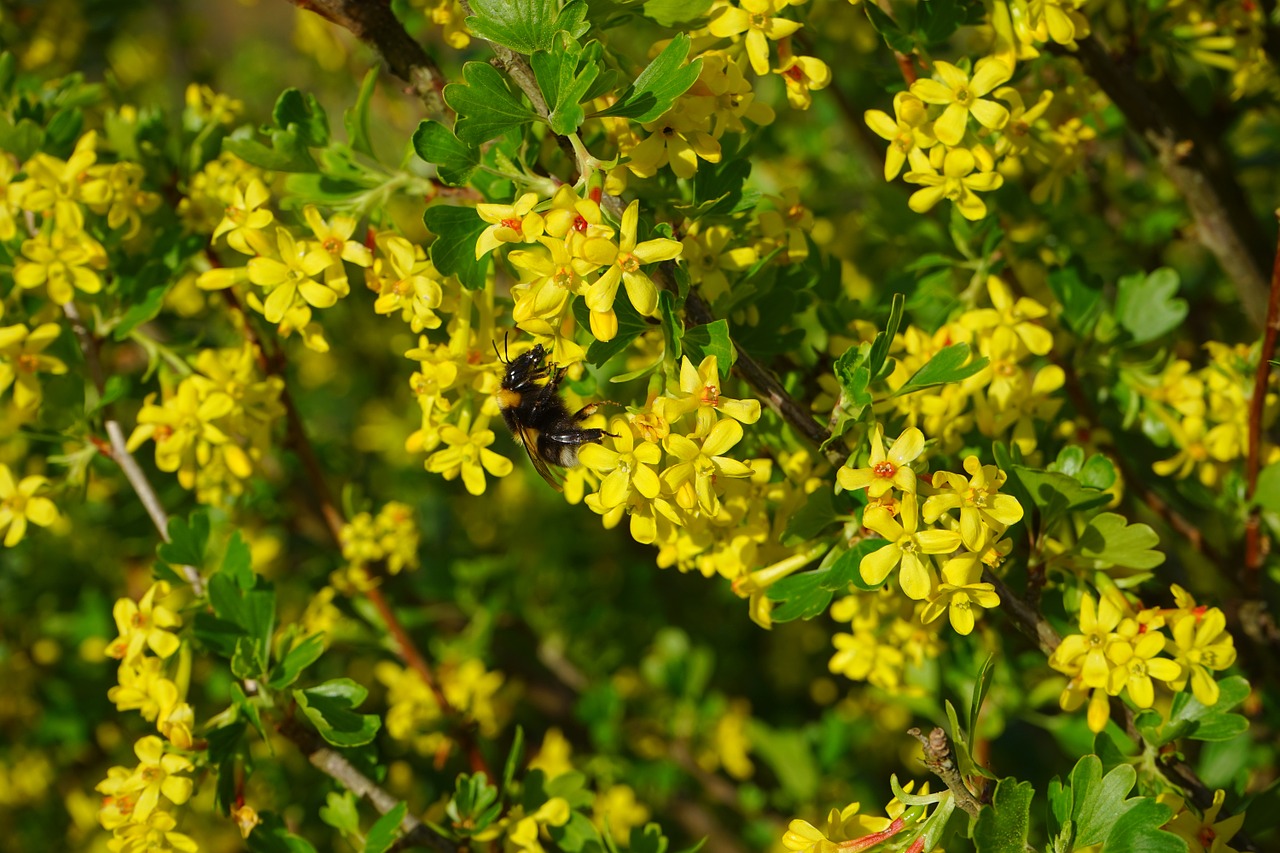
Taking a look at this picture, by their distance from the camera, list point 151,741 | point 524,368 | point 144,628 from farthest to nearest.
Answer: point 144,628, point 151,741, point 524,368

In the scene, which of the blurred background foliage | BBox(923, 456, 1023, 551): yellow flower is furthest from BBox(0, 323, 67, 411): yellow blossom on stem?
BBox(923, 456, 1023, 551): yellow flower

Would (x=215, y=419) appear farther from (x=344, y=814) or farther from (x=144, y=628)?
(x=344, y=814)

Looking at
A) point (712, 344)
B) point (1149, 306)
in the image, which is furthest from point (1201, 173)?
point (712, 344)

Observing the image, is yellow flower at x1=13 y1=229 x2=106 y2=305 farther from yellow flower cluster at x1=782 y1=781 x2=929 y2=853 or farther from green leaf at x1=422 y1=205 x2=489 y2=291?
yellow flower cluster at x1=782 y1=781 x2=929 y2=853

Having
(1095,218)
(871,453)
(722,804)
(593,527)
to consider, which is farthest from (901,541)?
(593,527)

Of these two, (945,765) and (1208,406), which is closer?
(945,765)
